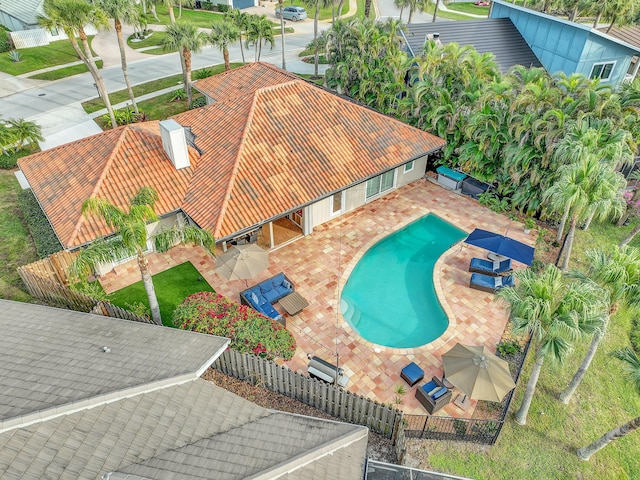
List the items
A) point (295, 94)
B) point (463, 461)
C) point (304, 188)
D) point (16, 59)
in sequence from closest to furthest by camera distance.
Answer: point (463, 461), point (304, 188), point (295, 94), point (16, 59)

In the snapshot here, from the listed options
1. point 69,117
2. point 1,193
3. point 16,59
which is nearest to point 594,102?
point 1,193

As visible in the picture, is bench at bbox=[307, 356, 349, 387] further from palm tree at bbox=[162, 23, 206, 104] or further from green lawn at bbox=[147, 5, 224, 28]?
green lawn at bbox=[147, 5, 224, 28]

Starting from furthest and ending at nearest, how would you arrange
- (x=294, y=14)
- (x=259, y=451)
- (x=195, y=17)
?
(x=294, y=14) < (x=195, y=17) < (x=259, y=451)

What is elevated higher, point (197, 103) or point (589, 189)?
point (589, 189)

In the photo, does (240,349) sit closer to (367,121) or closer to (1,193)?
(367,121)

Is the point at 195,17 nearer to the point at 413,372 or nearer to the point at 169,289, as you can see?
the point at 169,289

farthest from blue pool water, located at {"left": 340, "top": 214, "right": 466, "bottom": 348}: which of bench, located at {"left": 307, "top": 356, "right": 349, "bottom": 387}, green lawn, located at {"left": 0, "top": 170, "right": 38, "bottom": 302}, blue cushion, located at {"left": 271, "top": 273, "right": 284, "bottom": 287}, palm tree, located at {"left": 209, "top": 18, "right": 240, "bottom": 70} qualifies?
palm tree, located at {"left": 209, "top": 18, "right": 240, "bottom": 70}

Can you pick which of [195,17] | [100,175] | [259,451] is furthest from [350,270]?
[195,17]
